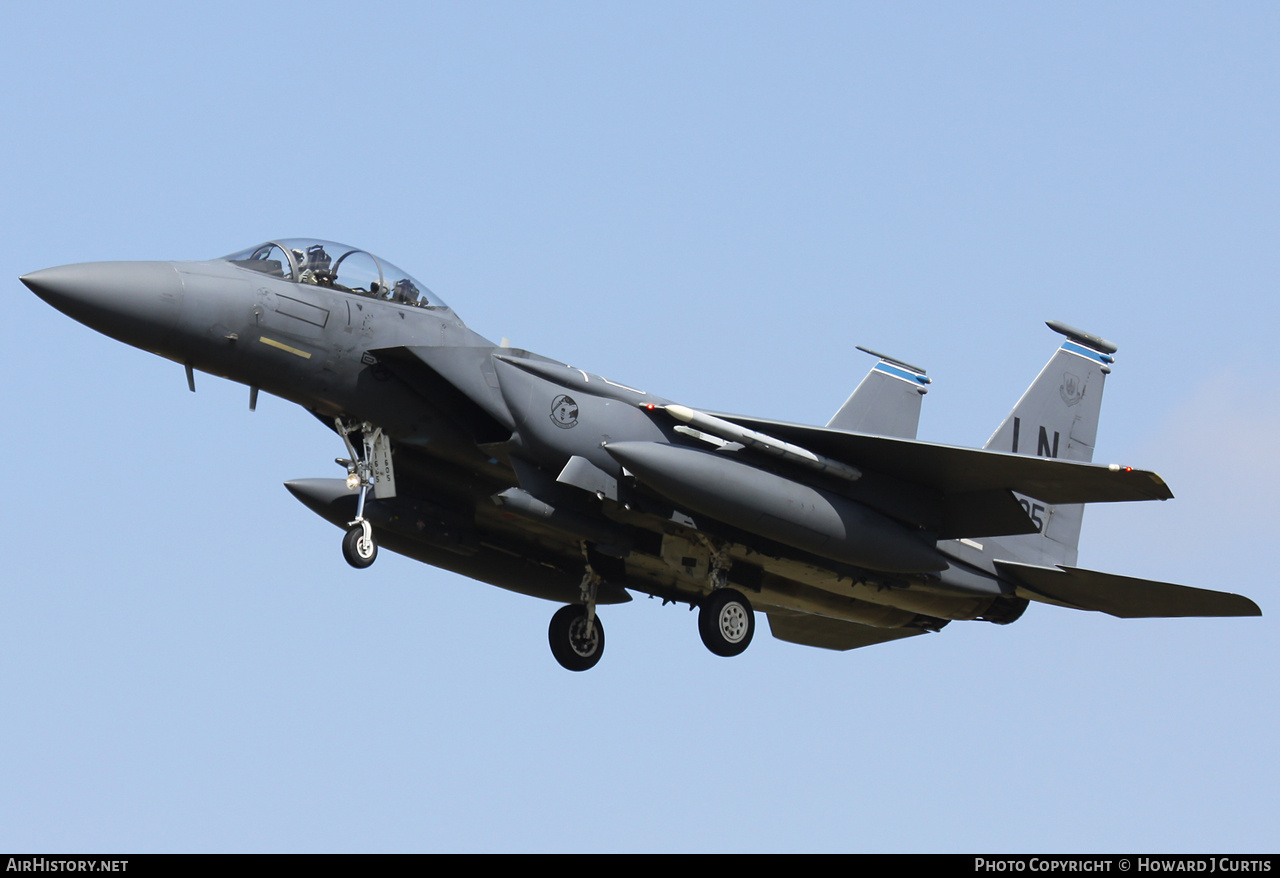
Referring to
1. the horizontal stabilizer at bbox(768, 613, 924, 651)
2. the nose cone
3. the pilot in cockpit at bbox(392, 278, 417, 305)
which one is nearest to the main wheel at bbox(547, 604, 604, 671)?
the horizontal stabilizer at bbox(768, 613, 924, 651)

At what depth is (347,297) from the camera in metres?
14.7

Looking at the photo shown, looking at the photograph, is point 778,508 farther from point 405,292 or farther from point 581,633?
point 405,292

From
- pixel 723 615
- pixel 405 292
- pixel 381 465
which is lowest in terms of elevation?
pixel 723 615

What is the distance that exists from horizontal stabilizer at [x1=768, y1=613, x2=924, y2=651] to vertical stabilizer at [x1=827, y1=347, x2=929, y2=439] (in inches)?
95.0

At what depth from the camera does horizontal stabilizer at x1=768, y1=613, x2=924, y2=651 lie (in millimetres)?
19292

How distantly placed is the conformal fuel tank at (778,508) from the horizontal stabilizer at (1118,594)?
1.78 meters

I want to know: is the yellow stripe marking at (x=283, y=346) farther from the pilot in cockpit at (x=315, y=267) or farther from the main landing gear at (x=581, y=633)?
the main landing gear at (x=581, y=633)

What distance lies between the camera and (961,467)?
51.2ft

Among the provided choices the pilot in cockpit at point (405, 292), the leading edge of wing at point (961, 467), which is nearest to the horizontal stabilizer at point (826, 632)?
the leading edge of wing at point (961, 467)

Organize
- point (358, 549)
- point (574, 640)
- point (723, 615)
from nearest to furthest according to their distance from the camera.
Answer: point (358, 549) < point (723, 615) < point (574, 640)

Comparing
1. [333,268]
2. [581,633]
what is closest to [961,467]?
[581,633]

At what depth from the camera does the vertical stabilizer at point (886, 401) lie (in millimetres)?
18906

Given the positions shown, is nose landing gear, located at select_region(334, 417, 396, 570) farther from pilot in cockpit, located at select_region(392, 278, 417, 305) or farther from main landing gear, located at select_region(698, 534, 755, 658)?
main landing gear, located at select_region(698, 534, 755, 658)

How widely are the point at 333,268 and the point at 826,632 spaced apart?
8.16 meters
